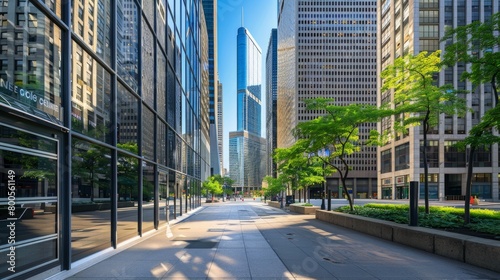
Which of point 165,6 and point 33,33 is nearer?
point 33,33

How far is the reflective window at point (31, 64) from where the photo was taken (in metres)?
6.76

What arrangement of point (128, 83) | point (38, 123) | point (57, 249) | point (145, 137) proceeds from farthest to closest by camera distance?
point (145, 137), point (128, 83), point (57, 249), point (38, 123)

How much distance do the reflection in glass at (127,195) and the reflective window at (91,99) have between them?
1.71m

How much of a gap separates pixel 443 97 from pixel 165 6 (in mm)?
16073

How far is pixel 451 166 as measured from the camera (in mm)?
72688

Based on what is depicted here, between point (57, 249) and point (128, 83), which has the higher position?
point (128, 83)

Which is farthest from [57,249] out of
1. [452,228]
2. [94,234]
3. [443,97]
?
[443,97]

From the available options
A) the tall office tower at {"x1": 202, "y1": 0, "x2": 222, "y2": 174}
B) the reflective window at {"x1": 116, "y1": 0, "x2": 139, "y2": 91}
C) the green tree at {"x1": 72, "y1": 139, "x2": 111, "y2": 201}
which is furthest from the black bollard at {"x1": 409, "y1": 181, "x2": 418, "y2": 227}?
the tall office tower at {"x1": 202, "y1": 0, "x2": 222, "y2": 174}

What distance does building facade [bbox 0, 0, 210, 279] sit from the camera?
6.83m

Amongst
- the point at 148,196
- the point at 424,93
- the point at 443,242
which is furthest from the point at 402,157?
the point at 443,242

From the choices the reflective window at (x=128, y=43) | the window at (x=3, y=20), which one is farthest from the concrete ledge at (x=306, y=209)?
the window at (x=3, y=20)

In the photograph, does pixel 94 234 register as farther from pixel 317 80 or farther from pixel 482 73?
pixel 317 80

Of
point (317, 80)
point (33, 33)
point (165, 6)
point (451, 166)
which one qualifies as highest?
point (317, 80)

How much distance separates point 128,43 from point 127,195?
583 centimetres
